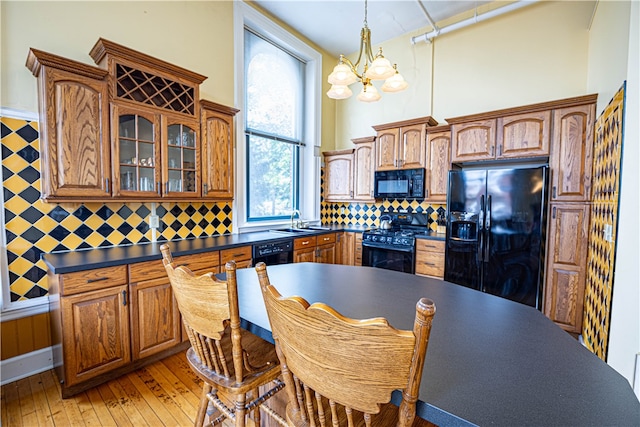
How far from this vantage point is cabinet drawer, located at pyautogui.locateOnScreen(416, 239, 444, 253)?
3355 millimetres

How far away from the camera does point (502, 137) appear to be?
10.3ft

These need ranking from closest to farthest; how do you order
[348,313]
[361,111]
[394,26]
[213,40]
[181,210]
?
[348,313] → [181,210] → [213,40] → [394,26] → [361,111]

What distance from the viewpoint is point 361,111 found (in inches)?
188

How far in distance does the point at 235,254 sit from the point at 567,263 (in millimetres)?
3213

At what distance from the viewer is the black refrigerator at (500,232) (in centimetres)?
276

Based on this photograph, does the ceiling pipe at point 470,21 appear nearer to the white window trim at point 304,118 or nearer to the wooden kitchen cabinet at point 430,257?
the white window trim at point 304,118

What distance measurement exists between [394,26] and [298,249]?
3433 millimetres

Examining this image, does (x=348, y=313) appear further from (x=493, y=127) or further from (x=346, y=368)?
(x=493, y=127)

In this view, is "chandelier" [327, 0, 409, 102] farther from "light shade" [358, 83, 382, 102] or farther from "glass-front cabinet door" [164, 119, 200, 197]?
"glass-front cabinet door" [164, 119, 200, 197]

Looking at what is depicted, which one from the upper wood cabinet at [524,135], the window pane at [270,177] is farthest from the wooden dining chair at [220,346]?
the upper wood cabinet at [524,135]

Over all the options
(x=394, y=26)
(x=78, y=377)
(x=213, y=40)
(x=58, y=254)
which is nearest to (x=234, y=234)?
Answer: (x=58, y=254)

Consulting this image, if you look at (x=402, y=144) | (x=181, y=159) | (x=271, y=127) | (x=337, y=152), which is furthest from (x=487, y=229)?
(x=181, y=159)

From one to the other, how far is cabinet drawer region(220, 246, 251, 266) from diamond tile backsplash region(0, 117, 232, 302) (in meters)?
0.87

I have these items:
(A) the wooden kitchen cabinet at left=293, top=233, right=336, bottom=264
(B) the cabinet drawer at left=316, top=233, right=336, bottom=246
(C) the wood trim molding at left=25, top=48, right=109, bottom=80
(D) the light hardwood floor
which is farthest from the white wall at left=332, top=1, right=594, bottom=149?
(D) the light hardwood floor
